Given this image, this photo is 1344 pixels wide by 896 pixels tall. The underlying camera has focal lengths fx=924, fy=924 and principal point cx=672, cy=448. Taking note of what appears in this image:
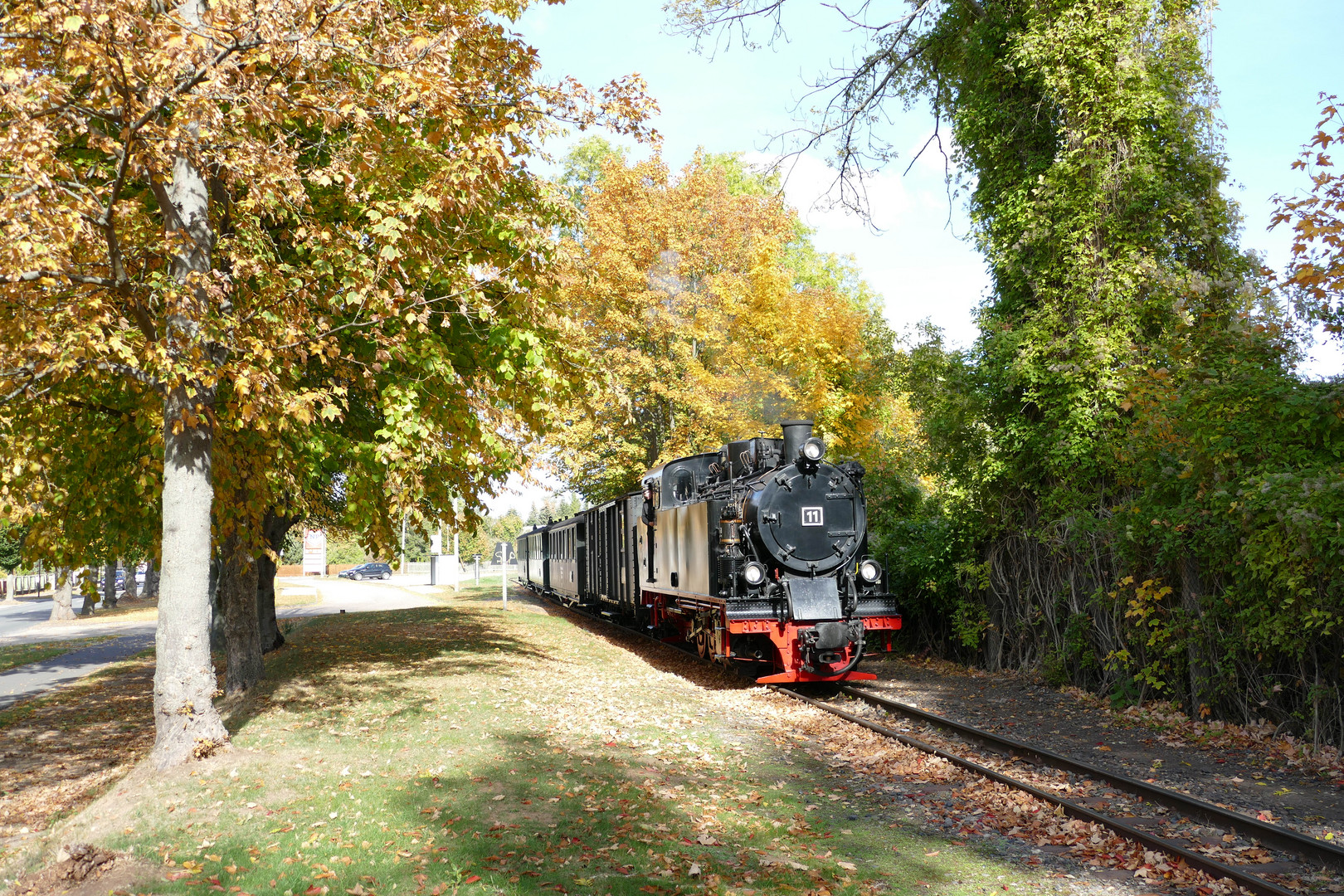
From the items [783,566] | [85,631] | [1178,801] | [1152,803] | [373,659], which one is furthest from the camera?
[85,631]

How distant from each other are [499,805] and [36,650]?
18827 mm

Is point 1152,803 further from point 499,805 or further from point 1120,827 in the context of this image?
point 499,805

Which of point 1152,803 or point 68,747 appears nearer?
point 1152,803

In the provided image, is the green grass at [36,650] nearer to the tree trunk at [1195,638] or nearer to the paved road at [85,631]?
the paved road at [85,631]

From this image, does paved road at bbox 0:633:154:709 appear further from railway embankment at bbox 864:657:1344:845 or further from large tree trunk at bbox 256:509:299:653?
railway embankment at bbox 864:657:1344:845

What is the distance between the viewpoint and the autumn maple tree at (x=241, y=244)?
7289mm

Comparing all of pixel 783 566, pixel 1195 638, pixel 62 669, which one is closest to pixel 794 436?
pixel 783 566

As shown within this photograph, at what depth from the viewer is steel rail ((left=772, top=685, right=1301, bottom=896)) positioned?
5156 mm

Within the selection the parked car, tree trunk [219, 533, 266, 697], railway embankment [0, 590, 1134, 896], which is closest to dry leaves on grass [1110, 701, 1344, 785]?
railway embankment [0, 590, 1134, 896]

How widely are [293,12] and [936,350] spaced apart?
10868mm

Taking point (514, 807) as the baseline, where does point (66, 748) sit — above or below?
below

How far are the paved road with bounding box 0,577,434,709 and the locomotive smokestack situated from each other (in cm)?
1174

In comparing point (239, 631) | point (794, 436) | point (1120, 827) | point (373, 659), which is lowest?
point (1120, 827)

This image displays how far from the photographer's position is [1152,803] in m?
6.94
